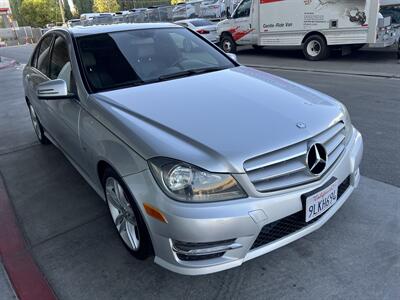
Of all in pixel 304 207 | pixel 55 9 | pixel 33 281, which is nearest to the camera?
pixel 304 207

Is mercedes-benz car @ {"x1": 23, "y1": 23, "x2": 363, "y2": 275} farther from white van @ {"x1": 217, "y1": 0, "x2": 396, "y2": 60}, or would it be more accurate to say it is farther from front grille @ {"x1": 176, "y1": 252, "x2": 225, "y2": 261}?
white van @ {"x1": 217, "y1": 0, "x2": 396, "y2": 60}

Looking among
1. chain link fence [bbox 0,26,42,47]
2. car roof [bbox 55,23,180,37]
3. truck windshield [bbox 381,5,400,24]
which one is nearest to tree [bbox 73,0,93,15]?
chain link fence [bbox 0,26,42,47]

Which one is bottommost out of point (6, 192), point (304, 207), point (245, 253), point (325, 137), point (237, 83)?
point (6, 192)

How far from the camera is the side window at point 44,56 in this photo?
14.5ft

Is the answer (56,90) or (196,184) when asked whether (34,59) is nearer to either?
(56,90)

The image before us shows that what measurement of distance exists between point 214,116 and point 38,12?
70.0m

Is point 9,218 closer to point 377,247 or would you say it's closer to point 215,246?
point 215,246

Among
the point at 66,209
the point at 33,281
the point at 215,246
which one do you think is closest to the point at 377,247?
the point at 215,246

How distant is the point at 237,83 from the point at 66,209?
2040 mm

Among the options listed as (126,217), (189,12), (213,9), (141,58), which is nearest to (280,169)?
(126,217)

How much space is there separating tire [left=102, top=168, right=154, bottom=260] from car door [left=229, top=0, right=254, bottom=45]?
12.2 metres

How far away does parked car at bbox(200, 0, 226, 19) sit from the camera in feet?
80.2

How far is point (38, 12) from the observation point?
208 feet

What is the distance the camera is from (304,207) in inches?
92.7
